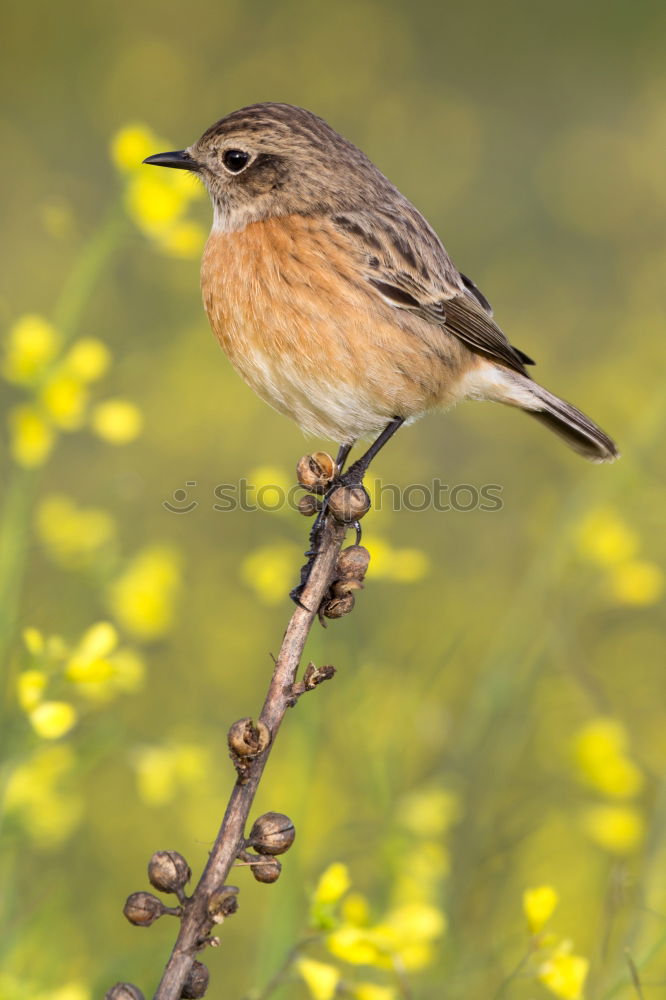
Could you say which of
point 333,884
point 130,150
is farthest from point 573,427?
point 333,884

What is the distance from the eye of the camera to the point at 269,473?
13.6ft

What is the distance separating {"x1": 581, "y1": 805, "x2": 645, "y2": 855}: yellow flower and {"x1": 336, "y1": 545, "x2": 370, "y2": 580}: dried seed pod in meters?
1.70

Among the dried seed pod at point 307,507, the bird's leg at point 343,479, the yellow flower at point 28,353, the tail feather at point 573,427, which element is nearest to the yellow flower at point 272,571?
the bird's leg at point 343,479

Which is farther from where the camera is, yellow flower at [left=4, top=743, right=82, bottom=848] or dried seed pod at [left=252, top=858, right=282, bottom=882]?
yellow flower at [left=4, top=743, right=82, bottom=848]

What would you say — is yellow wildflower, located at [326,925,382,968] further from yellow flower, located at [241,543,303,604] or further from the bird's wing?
the bird's wing

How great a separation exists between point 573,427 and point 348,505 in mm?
2356

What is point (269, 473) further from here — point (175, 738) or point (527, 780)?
point (527, 780)

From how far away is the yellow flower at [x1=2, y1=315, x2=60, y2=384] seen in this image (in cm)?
365

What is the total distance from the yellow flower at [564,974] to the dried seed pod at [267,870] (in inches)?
31.3

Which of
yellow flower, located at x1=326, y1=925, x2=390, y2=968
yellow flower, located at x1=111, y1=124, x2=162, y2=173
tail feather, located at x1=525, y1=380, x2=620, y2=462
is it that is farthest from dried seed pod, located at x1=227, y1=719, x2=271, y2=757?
tail feather, located at x1=525, y1=380, x2=620, y2=462

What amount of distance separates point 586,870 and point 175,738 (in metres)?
1.82

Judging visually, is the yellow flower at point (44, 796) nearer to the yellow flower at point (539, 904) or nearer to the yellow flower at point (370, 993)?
the yellow flower at point (370, 993)

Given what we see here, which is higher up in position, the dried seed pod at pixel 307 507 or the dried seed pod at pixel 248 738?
the dried seed pod at pixel 307 507

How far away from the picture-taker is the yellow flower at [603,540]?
4.38 meters
